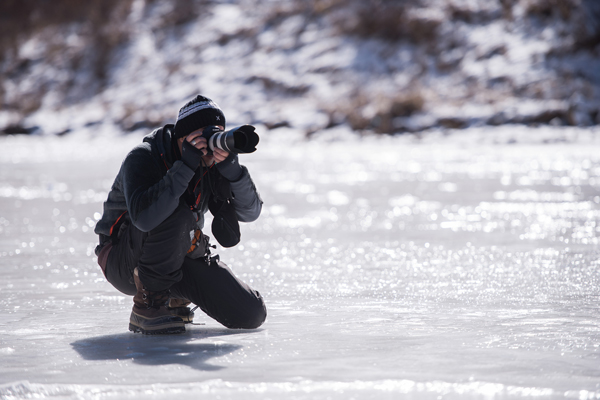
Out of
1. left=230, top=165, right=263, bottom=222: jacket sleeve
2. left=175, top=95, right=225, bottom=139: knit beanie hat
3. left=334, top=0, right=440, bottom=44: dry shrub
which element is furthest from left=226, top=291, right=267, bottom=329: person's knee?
left=334, top=0, right=440, bottom=44: dry shrub

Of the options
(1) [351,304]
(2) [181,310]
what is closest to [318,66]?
(1) [351,304]

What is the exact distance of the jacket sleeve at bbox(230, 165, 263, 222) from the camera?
2789 millimetres

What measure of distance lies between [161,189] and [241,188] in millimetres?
358

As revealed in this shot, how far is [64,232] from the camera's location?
212 inches

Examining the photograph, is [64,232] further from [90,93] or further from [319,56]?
[90,93]

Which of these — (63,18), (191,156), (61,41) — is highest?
(63,18)

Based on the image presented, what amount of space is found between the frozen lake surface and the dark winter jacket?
1.45 feet

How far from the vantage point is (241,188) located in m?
2.80

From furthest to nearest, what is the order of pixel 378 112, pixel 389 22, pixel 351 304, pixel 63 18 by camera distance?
pixel 63 18
pixel 389 22
pixel 378 112
pixel 351 304

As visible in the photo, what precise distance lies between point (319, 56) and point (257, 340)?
22647mm

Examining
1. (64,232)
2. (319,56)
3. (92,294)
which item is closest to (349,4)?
(319,56)

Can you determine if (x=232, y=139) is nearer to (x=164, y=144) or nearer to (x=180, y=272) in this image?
(x=164, y=144)

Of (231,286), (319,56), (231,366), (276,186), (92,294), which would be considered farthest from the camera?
(319,56)

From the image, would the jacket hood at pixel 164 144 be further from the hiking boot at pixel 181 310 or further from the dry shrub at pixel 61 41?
the dry shrub at pixel 61 41
